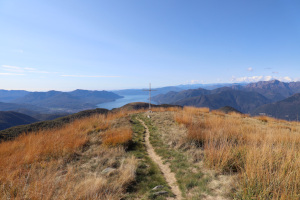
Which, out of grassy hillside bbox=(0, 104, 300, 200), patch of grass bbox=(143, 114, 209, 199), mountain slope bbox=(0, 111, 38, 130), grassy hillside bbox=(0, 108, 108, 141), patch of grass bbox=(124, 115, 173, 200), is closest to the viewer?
grassy hillside bbox=(0, 104, 300, 200)

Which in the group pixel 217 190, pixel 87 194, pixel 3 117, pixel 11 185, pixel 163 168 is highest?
pixel 11 185

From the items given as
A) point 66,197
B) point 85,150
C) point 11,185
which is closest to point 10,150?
point 85,150

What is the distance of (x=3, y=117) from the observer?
387 feet

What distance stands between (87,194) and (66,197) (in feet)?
1.32

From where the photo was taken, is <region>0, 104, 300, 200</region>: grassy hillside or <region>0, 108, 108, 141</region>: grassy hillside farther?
<region>0, 108, 108, 141</region>: grassy hillside

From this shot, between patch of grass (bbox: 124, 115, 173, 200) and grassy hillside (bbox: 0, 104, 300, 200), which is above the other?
grassy hillside (bbox: 0, 104, 300, 200)

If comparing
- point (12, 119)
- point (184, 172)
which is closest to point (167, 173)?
point (184, 172)

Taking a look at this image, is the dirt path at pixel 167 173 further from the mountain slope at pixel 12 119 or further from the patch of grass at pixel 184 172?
the mountain slope at pixel 12 119

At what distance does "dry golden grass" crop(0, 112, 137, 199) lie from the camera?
8.87 feet

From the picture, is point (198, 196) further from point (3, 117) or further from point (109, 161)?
point (3, 117)

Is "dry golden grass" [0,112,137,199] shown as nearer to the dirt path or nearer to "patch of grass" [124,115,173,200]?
"patch of grass" [124,115,173,200]

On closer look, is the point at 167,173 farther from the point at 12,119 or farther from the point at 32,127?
the point at 12,119

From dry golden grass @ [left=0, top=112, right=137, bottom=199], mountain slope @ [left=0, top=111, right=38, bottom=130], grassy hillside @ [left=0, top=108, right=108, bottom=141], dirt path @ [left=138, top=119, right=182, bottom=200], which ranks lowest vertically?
mountain slope @ [left=0, top=111, right=38, bottom=130]

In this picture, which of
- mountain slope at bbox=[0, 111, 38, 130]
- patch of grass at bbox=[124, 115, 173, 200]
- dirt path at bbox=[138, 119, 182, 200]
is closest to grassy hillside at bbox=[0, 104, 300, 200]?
patch of grass at bbox=[124, 115, 173, 200]
